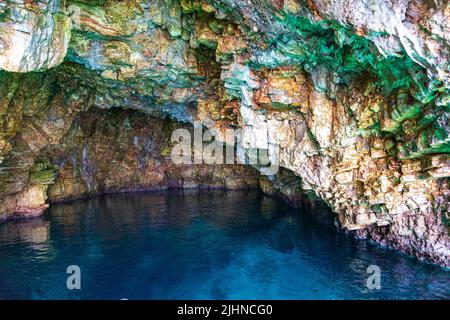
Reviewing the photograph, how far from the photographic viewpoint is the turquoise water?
63.3 feet

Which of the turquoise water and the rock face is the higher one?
the rock face

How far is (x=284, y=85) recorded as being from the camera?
922 inches

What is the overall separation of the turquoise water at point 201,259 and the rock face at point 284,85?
2596mm

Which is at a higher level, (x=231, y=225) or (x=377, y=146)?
(x=377, y=146)

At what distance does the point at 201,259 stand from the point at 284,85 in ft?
38.0

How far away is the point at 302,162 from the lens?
2594cm

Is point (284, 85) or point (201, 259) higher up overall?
point (284, 85)

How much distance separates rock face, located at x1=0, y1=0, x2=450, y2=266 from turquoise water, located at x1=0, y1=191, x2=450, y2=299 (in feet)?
8.52

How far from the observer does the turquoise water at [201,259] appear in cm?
1928

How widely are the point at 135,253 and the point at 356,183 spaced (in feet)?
47.4
